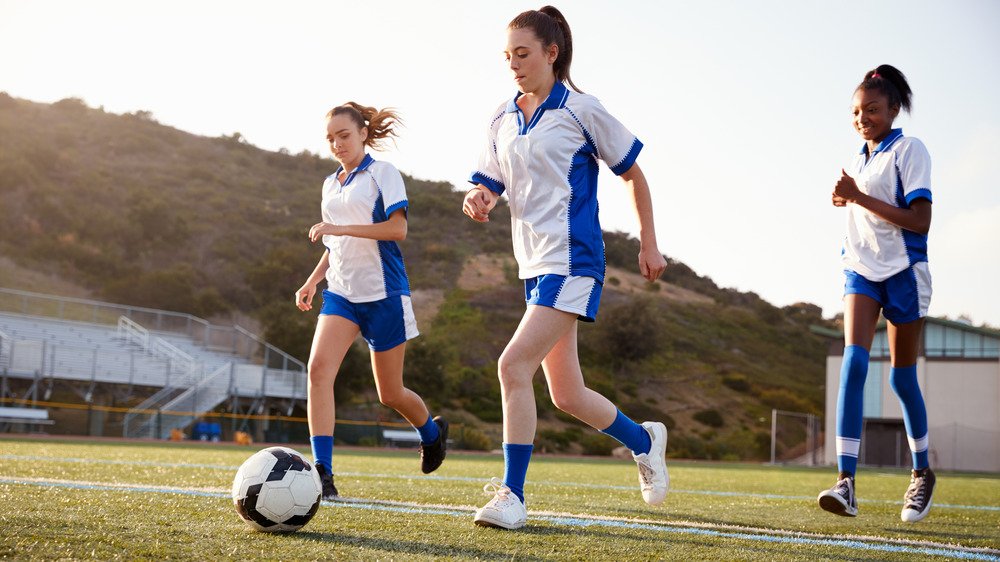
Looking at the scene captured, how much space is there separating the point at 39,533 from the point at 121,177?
188 ft

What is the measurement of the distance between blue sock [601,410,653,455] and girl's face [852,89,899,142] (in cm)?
209

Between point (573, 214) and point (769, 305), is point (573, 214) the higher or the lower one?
the lower one

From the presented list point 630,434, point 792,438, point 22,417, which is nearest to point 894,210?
point 630,434

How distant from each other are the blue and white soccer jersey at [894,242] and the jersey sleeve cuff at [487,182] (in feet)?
6.90

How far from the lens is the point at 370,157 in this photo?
5.97 m

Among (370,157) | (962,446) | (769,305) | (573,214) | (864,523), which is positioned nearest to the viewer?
(573,214)

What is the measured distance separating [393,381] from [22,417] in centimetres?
2056

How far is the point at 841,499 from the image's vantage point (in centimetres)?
466

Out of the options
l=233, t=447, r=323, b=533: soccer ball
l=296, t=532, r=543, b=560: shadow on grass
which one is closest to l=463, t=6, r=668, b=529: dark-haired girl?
l=296, t=532, r=543, b=560: shadow on grass

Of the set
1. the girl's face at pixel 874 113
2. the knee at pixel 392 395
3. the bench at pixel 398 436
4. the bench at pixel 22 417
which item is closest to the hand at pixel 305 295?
the knee at pixel 392 395

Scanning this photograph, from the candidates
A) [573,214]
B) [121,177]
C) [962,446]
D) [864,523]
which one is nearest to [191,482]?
[573,214]

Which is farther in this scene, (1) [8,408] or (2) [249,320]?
(2) [249,320]

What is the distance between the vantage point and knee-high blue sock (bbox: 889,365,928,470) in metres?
5.38

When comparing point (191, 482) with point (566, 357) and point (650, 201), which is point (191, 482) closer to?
point (566, 357)
